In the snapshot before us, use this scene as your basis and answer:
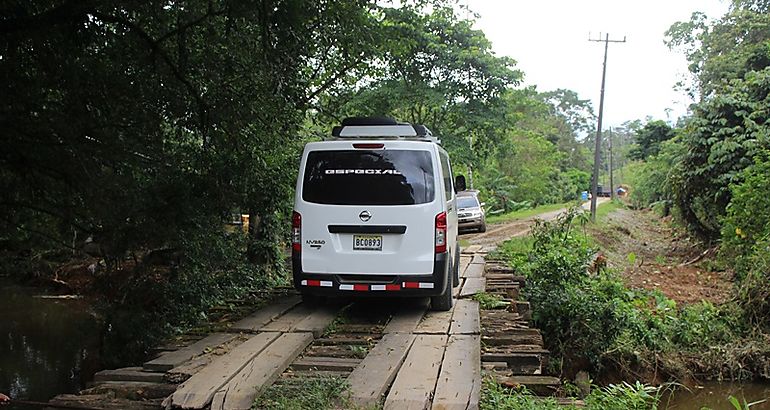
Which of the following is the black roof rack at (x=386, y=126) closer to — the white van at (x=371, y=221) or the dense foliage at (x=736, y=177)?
the white van at (x=371, y=221)

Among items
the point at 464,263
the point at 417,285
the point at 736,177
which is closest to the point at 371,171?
the point at 417,285

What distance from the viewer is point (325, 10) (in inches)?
317

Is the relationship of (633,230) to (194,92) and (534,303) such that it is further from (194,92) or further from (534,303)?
(194,92)

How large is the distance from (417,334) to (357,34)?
427cm

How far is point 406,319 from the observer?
763 cm

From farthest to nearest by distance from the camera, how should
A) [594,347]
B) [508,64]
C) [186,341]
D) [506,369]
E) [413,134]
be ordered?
[508,64] → [594,347] → [413,134] → [186,341] → [506,369]

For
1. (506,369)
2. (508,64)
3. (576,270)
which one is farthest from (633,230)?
(506,369)

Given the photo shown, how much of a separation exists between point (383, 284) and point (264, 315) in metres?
1.55

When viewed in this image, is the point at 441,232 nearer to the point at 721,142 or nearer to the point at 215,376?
the point at 215,376

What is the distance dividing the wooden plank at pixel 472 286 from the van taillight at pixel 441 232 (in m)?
1.94

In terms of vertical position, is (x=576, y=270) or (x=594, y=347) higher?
(x=576, y=270)

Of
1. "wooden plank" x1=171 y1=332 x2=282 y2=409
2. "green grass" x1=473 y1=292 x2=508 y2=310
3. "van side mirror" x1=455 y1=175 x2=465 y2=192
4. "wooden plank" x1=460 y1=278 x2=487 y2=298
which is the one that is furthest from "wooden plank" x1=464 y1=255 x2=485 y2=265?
"wooden plank" x1=171 y1=332 x2=282 y2=409

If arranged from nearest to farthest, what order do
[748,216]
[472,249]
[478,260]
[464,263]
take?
[464,263]
[478,260]
[748,216]
[472,249]

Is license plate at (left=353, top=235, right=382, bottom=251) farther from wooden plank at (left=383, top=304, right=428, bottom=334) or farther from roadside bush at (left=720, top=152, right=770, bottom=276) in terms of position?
roadside bush at (left=720, top=152, right=770, bottom=276)
